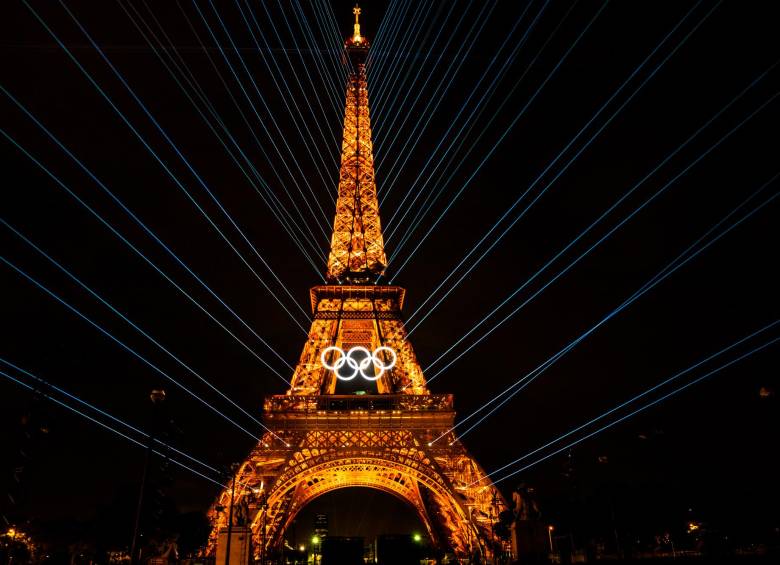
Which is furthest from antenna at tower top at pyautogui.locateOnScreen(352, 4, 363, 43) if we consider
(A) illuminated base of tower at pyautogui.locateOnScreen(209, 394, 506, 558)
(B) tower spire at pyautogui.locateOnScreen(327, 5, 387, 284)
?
A: (A) illuminated base of tower at pyautogui.locateOnScreen(209, 394, 506, 558)

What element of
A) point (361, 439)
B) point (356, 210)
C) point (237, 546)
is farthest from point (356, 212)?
point (237, 546)

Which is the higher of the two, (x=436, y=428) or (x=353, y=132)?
(x=353, y=132)

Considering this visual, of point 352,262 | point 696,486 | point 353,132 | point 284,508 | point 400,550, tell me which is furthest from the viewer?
point 353,132

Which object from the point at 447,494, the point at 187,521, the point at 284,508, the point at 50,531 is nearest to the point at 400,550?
the point at 447,494

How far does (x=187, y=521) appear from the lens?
41969mm

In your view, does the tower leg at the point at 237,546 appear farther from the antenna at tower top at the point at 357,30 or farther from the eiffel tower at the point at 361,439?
the antenna at tower top at the point at 357,30

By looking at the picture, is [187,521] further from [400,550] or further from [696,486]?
[696,486]

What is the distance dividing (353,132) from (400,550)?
4175 cm

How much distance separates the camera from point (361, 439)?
127 feet

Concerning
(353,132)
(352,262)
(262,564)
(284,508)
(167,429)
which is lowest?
(262,564)

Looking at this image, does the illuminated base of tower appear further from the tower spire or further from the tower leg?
the tower spire

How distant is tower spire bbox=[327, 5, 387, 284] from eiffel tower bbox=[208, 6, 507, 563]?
0.14 meters

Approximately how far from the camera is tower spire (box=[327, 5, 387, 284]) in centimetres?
5225

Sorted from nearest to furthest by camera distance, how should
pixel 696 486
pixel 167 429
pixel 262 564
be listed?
pixel 167 429, pixel 262 564, pixel 696 486
